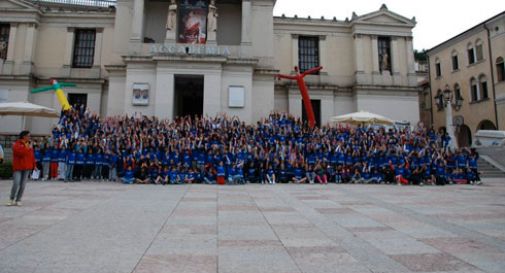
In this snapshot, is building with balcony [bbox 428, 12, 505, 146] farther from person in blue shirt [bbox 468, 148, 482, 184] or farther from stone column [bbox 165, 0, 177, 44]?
stone column [bbox 165, 0, 177, 44]

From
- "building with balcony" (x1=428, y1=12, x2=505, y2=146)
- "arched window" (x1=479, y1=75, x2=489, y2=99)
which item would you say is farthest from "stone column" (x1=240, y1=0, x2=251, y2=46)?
"arched window" (x1=479, y1=75, x2=489, y2=99)

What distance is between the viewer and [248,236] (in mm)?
5633

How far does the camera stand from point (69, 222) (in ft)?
21.1

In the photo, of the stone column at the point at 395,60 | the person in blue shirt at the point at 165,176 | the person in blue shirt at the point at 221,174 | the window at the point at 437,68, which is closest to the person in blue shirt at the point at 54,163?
the person in blue shirt at the point at 165,176

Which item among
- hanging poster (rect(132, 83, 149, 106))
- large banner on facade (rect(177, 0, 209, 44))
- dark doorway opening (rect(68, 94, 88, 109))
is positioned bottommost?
hanging poster (rect(132, 83, 149, 106))

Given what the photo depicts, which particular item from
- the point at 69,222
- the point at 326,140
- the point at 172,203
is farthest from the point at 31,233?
the point at 326,140

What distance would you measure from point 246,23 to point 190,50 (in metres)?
5.42

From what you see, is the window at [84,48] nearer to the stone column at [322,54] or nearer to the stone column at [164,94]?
the stone column at [164,94]

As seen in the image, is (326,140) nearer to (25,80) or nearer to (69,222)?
(69,222)

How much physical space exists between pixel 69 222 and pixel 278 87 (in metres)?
26.0

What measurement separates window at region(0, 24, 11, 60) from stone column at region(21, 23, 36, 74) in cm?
198

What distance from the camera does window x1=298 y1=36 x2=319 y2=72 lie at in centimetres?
3275

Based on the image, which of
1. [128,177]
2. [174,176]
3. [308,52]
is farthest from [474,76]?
[128,177]

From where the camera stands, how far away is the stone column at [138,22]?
85.3 feet
